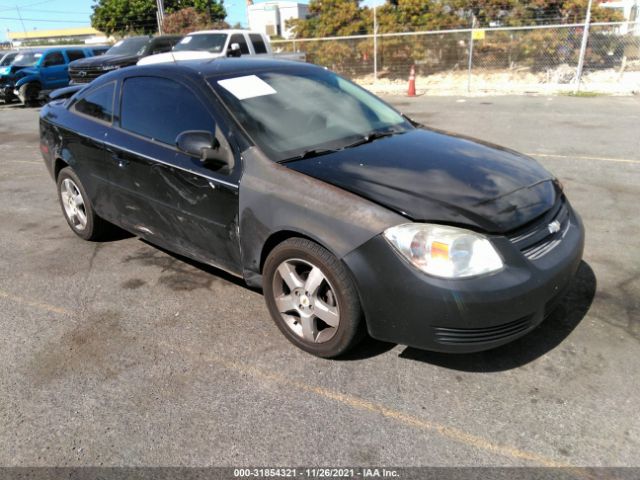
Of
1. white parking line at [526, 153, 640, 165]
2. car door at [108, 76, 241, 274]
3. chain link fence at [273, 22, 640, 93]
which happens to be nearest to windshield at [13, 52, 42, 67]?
chain link fence at [273, 22, 640, 93]

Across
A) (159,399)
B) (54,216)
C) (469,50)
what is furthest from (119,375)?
(469,50)

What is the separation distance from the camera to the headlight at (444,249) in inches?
99.9

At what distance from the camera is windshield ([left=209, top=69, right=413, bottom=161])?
10.9ft

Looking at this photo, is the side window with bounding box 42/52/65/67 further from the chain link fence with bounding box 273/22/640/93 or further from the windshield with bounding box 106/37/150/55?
the chain link fence with bounding box 273/22/640/93

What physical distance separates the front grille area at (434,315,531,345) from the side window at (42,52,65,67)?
1965cm

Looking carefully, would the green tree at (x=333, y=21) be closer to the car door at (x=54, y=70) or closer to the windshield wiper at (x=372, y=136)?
the car door at (x=54, y=70)

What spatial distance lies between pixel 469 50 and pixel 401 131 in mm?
16175

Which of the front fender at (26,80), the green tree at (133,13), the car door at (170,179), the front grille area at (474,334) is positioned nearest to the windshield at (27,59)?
the front fender at (26,80)

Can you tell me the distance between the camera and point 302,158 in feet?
10.4

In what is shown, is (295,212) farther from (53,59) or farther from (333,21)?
(333,21)

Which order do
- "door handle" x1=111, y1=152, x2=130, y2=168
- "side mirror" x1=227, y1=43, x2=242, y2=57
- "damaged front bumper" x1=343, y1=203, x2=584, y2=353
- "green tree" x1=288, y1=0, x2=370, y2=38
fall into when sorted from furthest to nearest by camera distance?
"green tree" x1=288, y1=0, x2=370, y2=38 < "side mirror" x1=227, y1=43, x2=242, y2=57 < "door handle" x1=111, y1=152, x2=130, y2=168 < "damaged front bumper" x1=343, y1=203, x2=584, y2=353

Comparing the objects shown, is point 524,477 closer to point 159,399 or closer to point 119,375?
point 159,399

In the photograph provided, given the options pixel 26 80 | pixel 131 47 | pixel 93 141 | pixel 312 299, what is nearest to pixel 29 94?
pixel 26 80

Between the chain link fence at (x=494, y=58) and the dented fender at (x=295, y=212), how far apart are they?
51.4 ft
